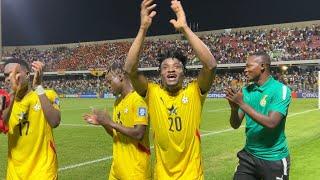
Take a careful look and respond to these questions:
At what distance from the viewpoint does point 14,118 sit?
197 inches

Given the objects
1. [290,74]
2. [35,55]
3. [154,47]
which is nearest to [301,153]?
[290,74]

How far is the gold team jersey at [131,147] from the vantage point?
202 inches

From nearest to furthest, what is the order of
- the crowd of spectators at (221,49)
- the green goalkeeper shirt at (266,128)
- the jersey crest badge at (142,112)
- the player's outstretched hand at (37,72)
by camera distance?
1. the player's outstretched hand at (37,72)
2. the jersey crest badge at (142,112)
3. the green goalkeeper shirt at (266,128)
4. the crowd of spectators at (221,49)

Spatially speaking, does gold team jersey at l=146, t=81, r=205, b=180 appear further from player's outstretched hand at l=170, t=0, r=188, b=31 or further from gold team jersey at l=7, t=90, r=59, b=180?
gold team jersey at l=7, t=90, r=59, b=180

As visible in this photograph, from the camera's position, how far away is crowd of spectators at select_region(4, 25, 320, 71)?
59.2 meters

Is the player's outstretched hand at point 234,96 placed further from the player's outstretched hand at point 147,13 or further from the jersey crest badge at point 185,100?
the player's outstretched hand at point 147,13

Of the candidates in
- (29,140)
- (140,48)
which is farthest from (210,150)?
(140,48)

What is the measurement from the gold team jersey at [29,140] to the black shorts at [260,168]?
2404 mm

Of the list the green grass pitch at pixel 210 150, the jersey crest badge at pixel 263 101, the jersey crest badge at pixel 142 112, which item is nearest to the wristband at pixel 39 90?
the jersey crest badge at pixel 142 112

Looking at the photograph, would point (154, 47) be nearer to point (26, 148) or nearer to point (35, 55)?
point (35, 55)

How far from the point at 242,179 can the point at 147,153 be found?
1.47 meters

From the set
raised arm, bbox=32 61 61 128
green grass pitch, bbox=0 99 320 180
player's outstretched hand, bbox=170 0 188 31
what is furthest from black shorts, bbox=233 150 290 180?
green grass pitch, bbox=0 99 320 180

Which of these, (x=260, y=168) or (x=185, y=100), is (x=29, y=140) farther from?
(x=260, y=168)

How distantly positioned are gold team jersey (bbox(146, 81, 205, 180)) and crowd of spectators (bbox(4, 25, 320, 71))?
41890 mm
